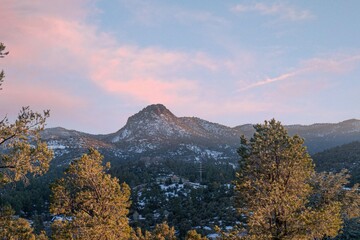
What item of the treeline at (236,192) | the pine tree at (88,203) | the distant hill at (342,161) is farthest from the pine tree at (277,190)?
the distant hill at (342,161)

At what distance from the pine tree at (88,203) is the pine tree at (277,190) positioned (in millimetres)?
6585

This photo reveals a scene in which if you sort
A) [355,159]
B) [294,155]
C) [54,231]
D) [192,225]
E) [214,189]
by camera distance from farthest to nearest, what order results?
[355,159], [214,189], [192,225], [54,231], [294,155]

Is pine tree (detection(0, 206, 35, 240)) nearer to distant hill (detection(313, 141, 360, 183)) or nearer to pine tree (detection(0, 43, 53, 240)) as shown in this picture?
pine tree (detection(0, 43, 53, 240))

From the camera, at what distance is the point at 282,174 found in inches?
609

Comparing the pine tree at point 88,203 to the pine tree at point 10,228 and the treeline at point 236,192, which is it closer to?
the treeline at point 236,192

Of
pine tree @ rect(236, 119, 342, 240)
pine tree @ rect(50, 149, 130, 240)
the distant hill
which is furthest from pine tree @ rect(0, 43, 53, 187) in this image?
the distant hill

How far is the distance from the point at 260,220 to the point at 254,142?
3746mm

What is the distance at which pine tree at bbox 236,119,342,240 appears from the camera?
560 inches

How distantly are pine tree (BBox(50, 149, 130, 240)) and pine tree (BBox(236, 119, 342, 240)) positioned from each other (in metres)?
6.58

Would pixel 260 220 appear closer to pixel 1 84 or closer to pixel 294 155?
pixel 294 155

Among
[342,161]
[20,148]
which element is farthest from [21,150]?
[342,161]

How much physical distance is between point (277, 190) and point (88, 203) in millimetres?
9493

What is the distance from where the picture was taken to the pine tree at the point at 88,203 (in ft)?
52.9

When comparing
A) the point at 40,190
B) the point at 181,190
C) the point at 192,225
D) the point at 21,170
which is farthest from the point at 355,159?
the point at 21,170
